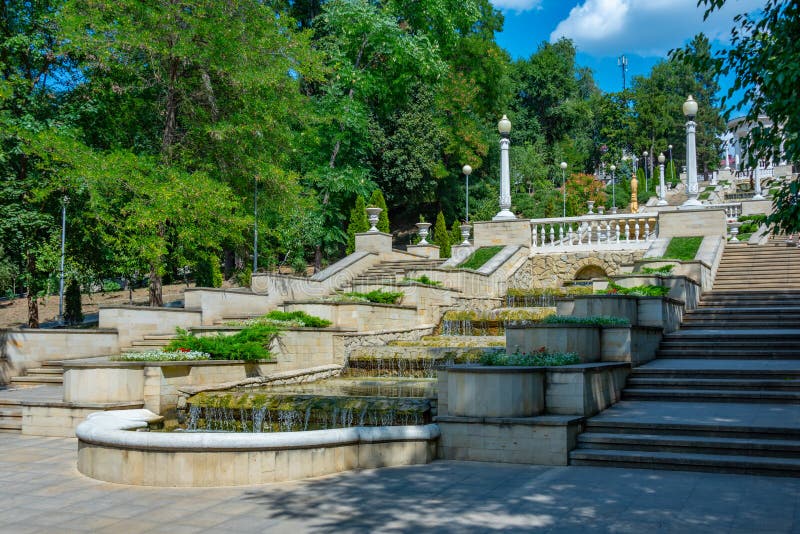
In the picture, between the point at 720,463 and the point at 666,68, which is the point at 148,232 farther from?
the point at 666,68

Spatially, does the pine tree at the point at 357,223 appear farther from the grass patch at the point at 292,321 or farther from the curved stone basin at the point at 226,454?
the curved stone basin at the point at 226,454

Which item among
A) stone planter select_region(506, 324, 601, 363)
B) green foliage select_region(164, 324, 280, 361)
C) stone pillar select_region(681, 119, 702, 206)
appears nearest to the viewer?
stone planter select_region(506, 324, 601, 363)

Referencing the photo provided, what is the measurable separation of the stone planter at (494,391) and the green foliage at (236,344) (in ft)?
21.1

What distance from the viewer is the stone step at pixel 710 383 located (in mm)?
10547

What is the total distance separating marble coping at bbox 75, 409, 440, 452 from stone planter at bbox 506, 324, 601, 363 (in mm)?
2831

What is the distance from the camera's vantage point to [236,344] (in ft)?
47.7

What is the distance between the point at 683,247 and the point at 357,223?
17.7 m

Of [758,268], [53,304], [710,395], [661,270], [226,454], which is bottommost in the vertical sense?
[226,454]

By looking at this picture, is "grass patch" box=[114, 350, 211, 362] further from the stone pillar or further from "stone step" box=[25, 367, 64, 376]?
the stone pillar

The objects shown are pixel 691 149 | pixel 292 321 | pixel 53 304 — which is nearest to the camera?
pixel 292 321

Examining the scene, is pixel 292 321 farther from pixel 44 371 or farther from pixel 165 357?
pixel 44 371

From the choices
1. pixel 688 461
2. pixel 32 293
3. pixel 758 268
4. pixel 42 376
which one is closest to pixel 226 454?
pixel 688 461

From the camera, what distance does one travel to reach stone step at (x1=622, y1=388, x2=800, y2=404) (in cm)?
1028

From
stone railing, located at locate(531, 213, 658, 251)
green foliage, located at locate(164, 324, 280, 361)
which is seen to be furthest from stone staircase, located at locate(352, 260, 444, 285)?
green foliage, located at locate(164, 324, 280, 361)
